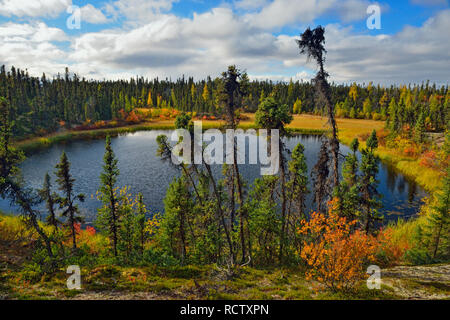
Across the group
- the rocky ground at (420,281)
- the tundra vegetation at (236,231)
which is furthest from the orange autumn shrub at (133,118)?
the rocky ground at (420,281)

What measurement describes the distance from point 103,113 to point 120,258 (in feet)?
409

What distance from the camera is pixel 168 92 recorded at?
19962 centimetres

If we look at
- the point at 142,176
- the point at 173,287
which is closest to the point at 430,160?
the point at 142,176

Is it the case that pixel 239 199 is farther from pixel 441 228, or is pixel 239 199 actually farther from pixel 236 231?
pixel 441 228

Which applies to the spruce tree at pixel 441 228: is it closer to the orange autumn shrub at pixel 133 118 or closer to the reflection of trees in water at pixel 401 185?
the reflection of trees in water at pixel 401 185

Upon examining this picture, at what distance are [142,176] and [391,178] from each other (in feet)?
167

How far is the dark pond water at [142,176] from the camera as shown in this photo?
39.8 metres

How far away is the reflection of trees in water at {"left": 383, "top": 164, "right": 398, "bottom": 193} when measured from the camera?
48219 millimetres

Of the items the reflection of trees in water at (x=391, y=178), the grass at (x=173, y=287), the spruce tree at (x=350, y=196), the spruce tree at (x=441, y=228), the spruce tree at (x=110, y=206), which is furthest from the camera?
the reflection of trees in water at (x=391, y=178)

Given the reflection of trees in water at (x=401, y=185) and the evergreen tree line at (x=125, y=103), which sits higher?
the evergreen tree line at (x=125, y=103)

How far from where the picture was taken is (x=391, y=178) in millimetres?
53312

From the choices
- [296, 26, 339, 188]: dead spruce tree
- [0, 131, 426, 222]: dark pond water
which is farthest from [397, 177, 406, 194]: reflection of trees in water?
[296, 26, 339, 188]: dead spruce tree
